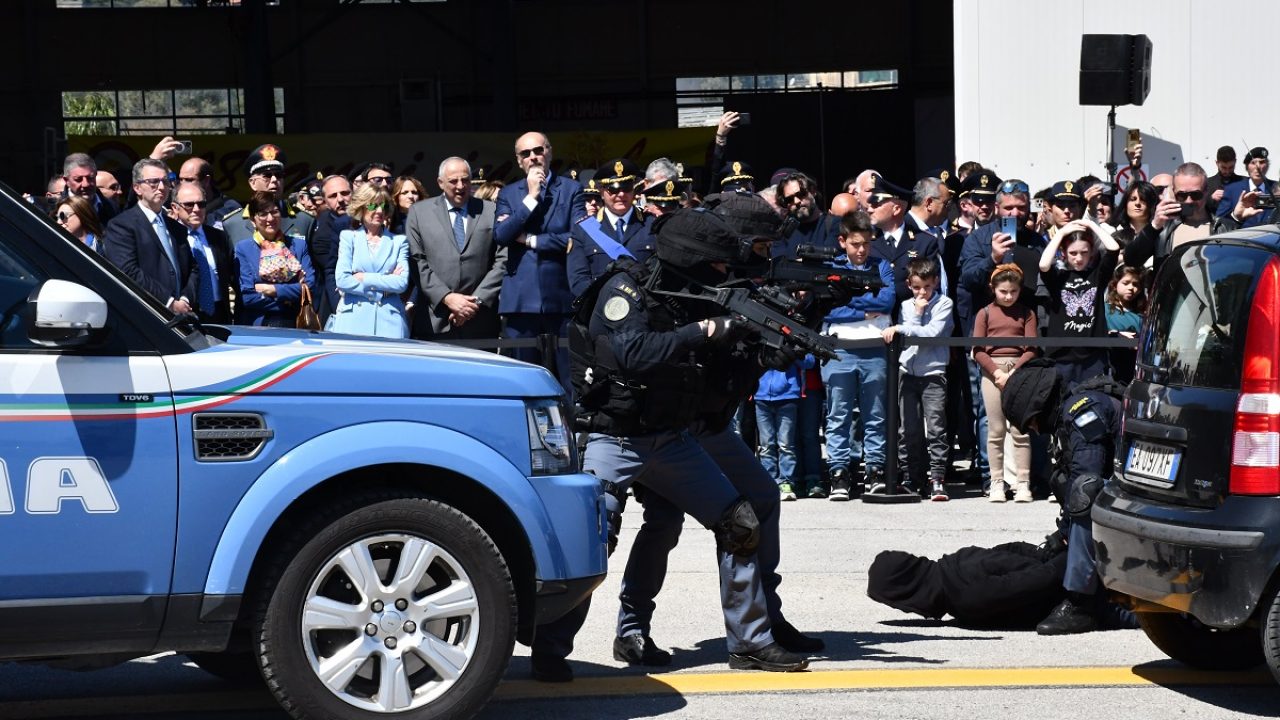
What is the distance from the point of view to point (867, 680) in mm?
6605

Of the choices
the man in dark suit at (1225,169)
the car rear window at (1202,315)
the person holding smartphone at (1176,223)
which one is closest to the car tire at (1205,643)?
the car rear window at (1202,315)

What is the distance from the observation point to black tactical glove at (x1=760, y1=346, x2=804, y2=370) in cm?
641

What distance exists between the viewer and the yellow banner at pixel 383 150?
967 inches

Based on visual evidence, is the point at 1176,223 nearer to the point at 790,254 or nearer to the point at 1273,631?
the point at 790,254

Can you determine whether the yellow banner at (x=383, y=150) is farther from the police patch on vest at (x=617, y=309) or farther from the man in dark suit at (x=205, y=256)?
the police patch on vest at (x=617, y=309)

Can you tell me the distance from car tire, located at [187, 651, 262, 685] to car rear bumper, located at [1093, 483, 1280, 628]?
323 cm

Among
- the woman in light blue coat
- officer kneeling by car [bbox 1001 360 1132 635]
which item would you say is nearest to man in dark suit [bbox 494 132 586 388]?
the woman in light blue coat

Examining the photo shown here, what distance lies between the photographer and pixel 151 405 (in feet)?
17.1

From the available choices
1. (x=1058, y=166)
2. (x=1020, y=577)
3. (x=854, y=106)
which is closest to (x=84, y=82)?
(x=854, y=106)

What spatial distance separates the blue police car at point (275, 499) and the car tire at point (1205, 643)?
2.36 m

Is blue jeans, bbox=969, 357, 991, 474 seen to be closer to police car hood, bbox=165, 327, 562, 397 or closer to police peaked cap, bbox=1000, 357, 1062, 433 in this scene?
police peaked cap, bbox=1000, 357, 1062, 433

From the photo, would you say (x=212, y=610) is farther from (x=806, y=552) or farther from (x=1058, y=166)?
(x=1058, y=166)

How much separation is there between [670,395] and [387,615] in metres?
1.51

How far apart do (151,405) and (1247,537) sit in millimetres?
3533
